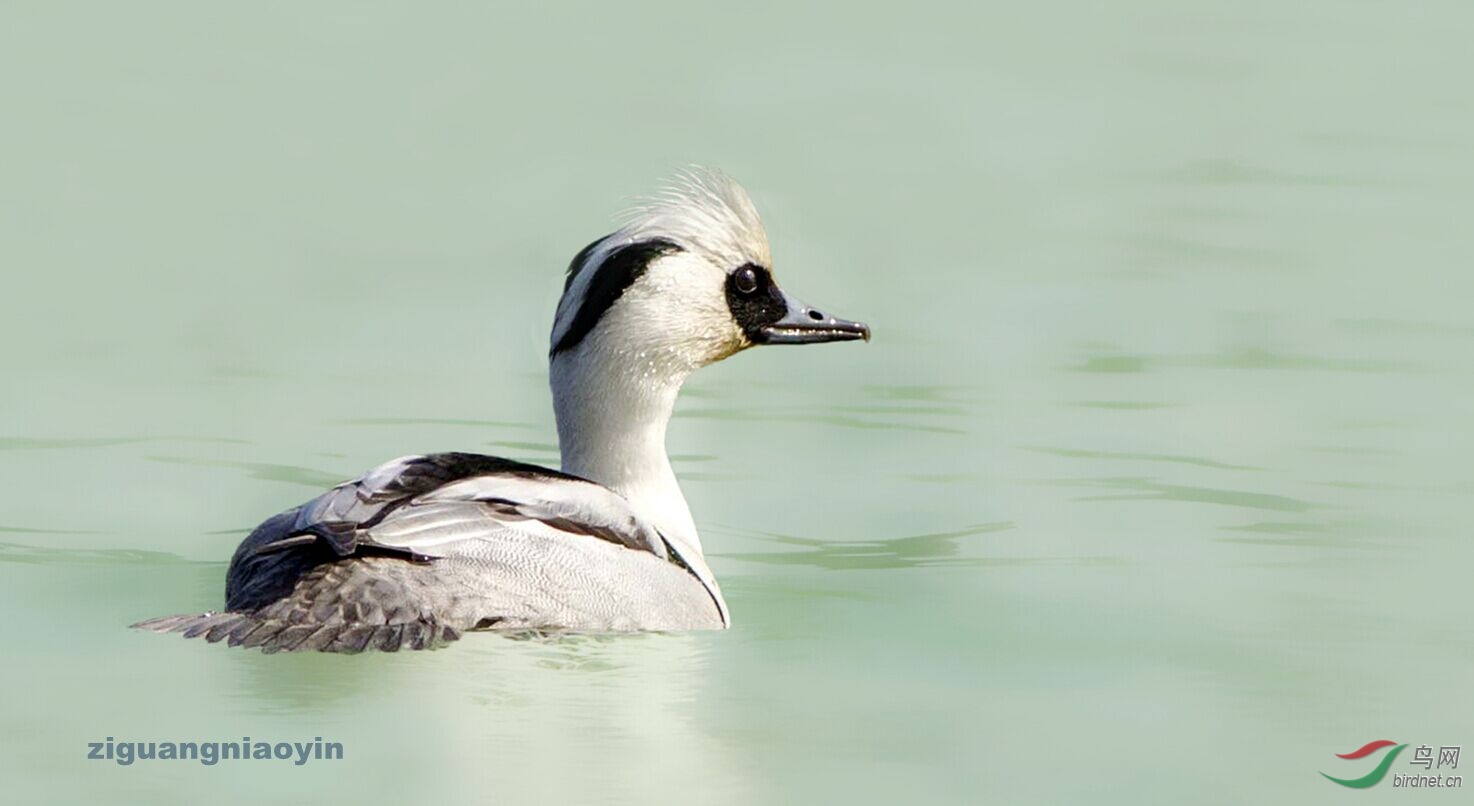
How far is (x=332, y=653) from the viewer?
12172 mm

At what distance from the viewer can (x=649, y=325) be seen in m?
13.8

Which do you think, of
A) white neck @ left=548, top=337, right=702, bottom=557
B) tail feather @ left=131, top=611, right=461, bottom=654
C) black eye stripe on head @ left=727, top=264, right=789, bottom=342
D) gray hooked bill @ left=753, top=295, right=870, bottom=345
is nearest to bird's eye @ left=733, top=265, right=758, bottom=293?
black eye stripe on head @ left=727, top=264, right=789, bottom=342

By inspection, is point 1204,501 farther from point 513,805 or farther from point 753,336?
point 513,805

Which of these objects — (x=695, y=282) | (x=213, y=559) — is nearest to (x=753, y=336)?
(x=695, y=282)

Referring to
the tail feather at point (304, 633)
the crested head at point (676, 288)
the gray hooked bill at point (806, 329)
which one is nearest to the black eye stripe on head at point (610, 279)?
the crested head at point (676, 288)

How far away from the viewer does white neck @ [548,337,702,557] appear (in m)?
13.8

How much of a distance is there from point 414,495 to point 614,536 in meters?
0.88

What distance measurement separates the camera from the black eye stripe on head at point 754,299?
14195 mm

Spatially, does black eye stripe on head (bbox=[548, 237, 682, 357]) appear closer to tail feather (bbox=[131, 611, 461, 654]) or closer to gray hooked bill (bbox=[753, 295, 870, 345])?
gray hooked bill (bbox=[753, 295, 870, 345])

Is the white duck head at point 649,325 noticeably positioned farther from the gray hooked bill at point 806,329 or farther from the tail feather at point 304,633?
the tail feather at point 304,633

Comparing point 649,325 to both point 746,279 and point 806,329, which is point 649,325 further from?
point 806,329

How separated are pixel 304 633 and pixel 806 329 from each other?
334 cm

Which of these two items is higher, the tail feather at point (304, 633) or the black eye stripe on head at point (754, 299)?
the black eye stripe on head at point (754, 299)

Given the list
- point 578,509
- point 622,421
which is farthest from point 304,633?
point 622,421
